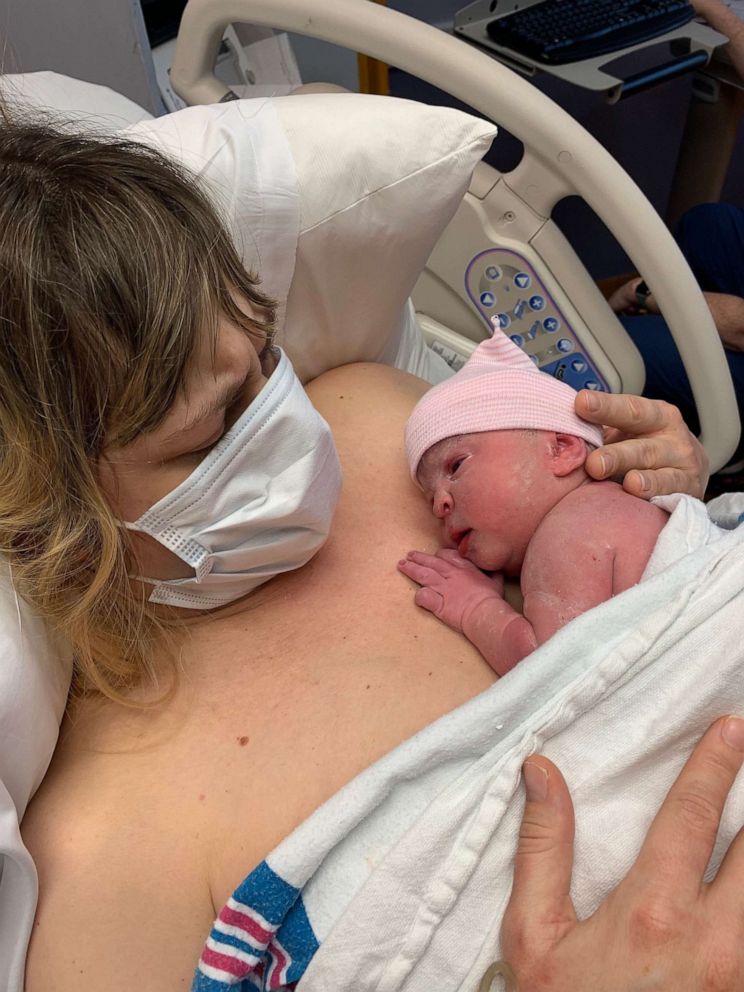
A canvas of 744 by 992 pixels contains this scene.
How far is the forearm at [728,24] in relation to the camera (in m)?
2.13

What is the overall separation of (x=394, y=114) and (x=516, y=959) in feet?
3.34

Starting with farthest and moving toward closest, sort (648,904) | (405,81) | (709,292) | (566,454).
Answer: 1. (405,81)
2. (709,292)
3. (566,454)
4. (648,904)

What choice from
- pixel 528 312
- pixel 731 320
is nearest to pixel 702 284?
pixel 731 320

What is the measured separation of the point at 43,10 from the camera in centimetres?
148

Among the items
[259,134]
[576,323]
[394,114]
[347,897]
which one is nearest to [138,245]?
[259,134]

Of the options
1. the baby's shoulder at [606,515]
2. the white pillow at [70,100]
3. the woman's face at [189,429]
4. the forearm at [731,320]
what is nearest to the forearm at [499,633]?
the baby's shoulder at [606,515]

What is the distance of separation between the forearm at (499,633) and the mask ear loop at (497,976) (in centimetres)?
31

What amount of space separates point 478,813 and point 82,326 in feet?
1.88

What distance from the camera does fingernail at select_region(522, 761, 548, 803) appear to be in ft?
2.61

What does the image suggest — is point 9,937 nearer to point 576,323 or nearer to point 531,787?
point 531,787

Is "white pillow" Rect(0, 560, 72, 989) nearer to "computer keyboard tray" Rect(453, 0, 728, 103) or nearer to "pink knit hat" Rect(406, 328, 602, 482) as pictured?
"pink knit hat" Rect(406, 328, 602, 482)

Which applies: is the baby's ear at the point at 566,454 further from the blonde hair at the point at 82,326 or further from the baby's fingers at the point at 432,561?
the blonde hair at the point at 82,326

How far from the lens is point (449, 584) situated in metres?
1.05

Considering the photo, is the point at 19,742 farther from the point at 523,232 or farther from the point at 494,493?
the point at 523,232
